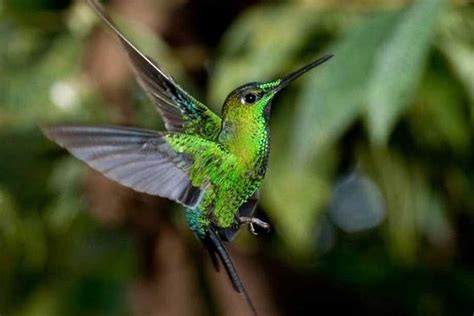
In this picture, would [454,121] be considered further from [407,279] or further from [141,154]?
[141,154]

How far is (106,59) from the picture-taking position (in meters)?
0.37

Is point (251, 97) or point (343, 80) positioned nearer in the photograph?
point (251, 97)

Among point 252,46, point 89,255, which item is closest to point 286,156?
point 252,46

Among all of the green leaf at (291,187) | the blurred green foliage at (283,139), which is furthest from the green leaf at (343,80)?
the green leaf at (291,187)

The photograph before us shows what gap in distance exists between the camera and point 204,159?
15cm

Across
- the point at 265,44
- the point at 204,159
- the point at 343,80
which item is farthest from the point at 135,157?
the point at 265,44

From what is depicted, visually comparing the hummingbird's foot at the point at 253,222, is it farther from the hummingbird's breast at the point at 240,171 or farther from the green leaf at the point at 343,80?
the green leaf at the point at 343,80

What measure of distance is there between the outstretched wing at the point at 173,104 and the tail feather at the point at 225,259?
2 centimetres

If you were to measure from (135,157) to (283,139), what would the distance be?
0.54 metres

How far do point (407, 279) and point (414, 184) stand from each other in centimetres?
37

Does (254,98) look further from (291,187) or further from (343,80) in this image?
(291,187)

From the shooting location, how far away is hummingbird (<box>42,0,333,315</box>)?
14 centimetres

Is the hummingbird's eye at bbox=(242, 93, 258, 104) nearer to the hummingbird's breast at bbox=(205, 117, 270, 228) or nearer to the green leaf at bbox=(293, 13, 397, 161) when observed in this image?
the hummingbird's breast at bbox=(205, 117, 270, 228)

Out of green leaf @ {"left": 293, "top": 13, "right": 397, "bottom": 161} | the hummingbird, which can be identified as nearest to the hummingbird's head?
the hummingbird
